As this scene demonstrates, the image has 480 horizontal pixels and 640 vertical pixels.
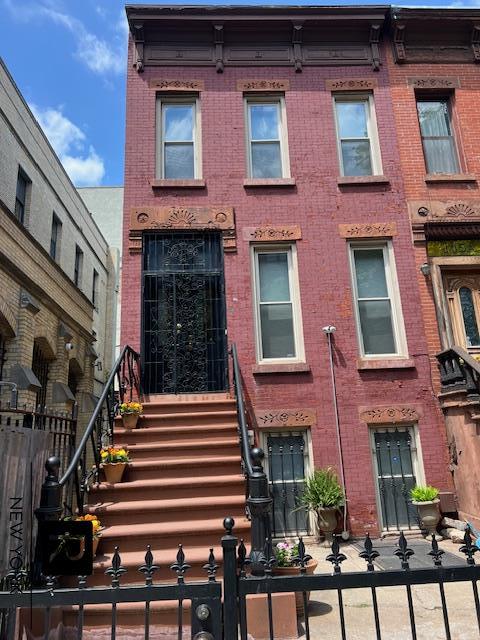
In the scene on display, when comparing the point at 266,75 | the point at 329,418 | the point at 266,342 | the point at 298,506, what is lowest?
the point at 298,506

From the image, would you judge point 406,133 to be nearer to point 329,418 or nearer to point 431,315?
point 431,315

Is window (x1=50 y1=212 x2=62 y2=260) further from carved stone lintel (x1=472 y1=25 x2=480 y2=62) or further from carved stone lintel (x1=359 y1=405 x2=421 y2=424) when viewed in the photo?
carved stone lintel (x1=472 y1=25 x2=480 y2=62)

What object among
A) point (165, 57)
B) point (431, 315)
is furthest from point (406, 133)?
point (165, 57)

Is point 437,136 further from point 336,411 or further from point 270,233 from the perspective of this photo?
point 336,411

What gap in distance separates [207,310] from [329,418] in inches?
110

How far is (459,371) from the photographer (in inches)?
296

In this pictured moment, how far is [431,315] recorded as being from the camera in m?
8.48

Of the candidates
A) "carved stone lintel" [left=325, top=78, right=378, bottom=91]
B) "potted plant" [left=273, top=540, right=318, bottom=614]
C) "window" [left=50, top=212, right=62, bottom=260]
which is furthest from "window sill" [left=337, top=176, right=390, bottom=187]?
"window" [left=50, top=212, right=62, bottom=260]

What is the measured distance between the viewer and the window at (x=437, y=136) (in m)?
9.52

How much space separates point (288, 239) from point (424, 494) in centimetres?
475

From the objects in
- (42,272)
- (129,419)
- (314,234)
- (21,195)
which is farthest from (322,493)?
(21,195)

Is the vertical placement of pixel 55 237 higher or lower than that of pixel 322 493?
higher

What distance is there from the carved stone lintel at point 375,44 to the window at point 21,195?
9079 millimetres

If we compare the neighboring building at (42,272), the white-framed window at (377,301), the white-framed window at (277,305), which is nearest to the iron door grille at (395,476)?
the white-framed window at (377,301)
